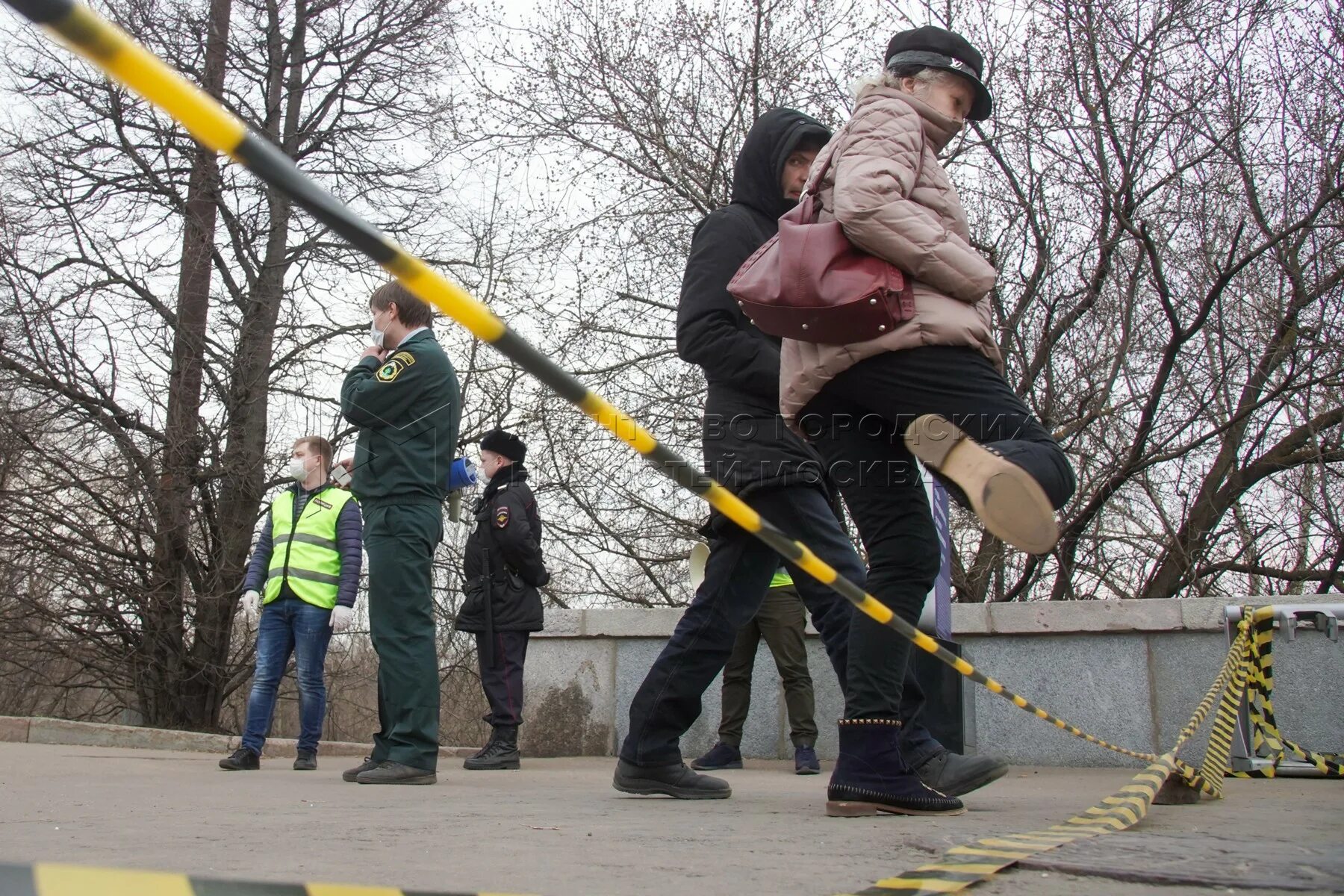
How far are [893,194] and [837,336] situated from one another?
0.35 metres

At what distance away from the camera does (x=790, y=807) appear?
340 cm

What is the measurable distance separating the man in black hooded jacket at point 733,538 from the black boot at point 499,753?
255 centimetres

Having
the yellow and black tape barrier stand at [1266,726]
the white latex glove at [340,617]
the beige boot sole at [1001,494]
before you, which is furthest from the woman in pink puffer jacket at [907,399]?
the white latex glove at [340,617]

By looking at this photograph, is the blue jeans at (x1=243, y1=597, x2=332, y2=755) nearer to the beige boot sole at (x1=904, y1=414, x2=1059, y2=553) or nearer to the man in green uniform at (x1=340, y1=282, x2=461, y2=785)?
the man in green uniform at (x1=340, y1=282, x2=461, y2=785)

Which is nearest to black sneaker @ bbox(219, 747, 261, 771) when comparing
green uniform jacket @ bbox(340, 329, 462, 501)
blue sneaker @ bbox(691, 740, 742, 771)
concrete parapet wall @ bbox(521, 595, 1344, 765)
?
green uniform jacket @ bbox(340, 329, 462, 501)

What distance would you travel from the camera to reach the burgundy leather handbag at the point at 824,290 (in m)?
2.81

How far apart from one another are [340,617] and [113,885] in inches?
189

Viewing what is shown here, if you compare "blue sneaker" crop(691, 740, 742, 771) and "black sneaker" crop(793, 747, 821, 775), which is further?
"blue sneaker" crop(691, 740, 742, 771)

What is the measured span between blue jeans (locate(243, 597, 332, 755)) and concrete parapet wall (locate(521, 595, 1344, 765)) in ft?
6.79

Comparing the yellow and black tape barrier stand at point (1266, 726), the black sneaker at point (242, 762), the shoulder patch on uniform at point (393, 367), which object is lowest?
the black sneaker at point (242, 762)

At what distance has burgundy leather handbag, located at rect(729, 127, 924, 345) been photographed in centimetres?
281

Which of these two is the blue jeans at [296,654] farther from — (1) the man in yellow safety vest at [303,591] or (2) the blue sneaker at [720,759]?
(2) the blue sneaker at [720,759]

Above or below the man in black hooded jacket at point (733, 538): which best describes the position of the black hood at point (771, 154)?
above

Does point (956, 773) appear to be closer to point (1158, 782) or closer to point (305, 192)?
point (1158, 782)
